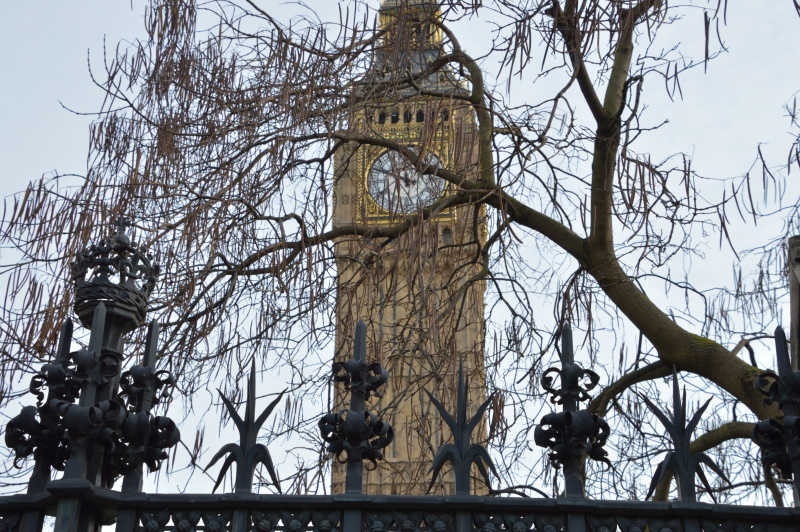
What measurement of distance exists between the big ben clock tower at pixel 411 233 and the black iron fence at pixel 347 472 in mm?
2717

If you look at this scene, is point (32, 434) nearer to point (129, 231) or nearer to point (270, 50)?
point (129, 231)

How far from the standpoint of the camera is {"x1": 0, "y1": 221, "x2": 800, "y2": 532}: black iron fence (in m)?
3.18

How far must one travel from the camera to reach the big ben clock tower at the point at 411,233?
653cm

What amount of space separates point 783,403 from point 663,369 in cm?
444

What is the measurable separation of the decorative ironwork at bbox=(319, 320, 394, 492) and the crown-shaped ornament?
82 centimetres

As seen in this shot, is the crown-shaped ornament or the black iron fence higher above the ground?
the crown-shaped ornament

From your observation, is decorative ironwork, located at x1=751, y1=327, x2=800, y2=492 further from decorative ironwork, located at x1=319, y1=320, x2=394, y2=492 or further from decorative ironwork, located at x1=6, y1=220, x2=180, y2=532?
decorative ironwork, located at x1=6, y1=220, x2=180, y2=532

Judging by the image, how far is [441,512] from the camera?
3.23m

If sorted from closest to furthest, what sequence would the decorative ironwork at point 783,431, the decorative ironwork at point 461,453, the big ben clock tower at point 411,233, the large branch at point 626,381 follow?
the decorative ironwork at point 461,453 < the decorative ironwork at point 783,431 < the big ben clock tower at point 411,233 < the large branch at point 626,381

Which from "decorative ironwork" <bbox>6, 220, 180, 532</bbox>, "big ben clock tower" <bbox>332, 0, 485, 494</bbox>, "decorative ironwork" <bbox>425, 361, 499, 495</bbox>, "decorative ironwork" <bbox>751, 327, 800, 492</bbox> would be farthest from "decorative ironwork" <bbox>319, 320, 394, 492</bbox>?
"big ben clock tower" <bbox>332, 0, 485, 494</bbox>

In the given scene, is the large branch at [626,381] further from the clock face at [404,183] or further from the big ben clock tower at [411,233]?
the clock face at [404,183]

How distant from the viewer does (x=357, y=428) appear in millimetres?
3193

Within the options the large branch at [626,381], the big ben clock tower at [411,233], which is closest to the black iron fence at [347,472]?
the big ben clock tower at [411,233]

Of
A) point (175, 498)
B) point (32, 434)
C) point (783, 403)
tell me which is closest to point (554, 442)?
point (783, 403)
